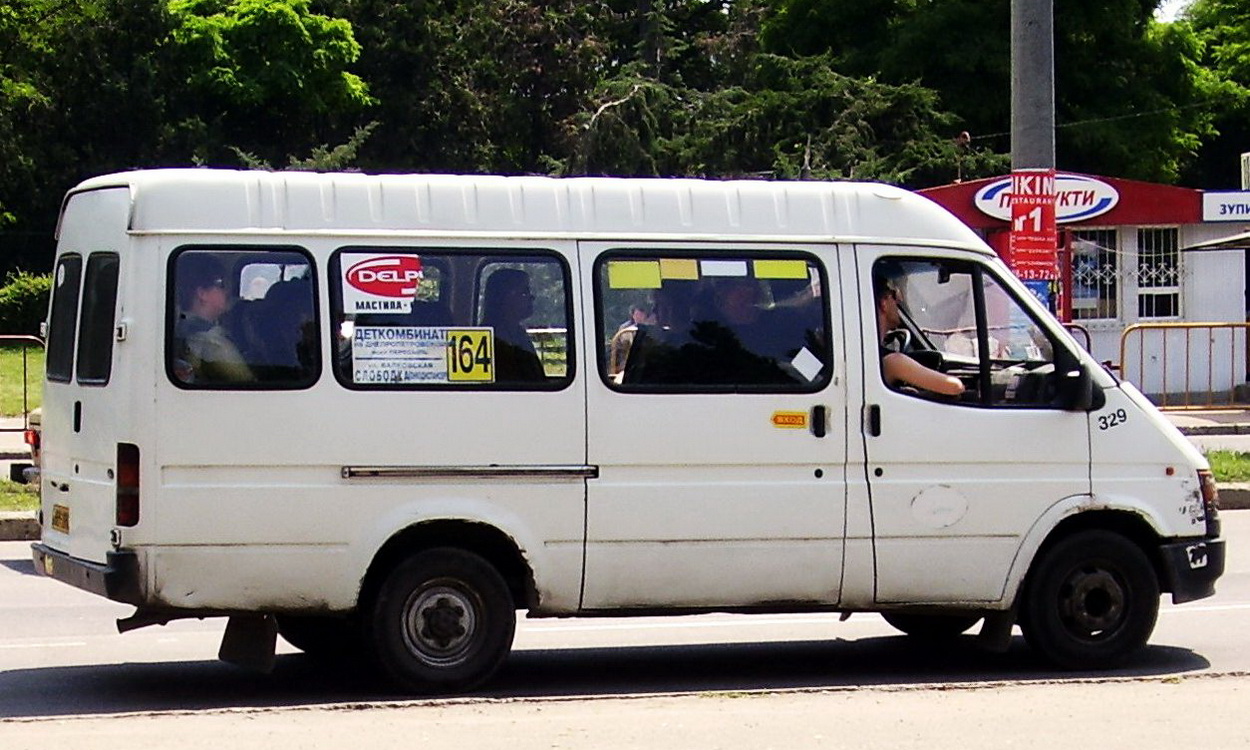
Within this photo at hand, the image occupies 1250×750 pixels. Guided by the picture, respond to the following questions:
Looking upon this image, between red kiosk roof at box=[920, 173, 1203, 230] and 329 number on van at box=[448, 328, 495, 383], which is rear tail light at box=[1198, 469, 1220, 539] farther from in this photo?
red kiosk roof at box=[920, 173, 1203, 230]

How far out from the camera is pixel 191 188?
8.27 m

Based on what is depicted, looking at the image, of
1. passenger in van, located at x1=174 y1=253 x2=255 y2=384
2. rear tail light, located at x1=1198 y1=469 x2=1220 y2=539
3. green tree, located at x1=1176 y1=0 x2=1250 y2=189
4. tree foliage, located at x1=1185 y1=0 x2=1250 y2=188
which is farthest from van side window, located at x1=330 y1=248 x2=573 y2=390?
green tree, located at x1=1176 y1=0 x2=1250 y2=189

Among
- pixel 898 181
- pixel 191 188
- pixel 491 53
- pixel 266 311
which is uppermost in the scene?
pixel 491 53

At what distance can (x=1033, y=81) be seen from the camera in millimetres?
15664

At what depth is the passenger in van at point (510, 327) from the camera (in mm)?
8539

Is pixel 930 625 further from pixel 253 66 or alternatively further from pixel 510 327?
pixel 253 66

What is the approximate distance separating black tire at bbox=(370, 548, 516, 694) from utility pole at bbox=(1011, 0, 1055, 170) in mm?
8597

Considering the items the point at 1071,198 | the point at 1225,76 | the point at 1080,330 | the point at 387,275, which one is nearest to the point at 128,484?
the point at 387,275

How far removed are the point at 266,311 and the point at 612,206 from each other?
5.23 feet

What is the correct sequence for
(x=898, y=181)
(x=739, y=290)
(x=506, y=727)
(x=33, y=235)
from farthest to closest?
(x=33, y=235) → (x=898, y=181) → (x=739, y=290) → (x=506, y=727)

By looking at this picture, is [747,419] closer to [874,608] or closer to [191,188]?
[874,608]

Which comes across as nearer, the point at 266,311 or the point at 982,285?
the point at 266,311

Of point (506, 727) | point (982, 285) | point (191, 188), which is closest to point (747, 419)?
point (982, 285)

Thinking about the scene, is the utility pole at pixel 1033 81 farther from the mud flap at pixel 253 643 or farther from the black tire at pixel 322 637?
the mud flap at pixel 253 643
